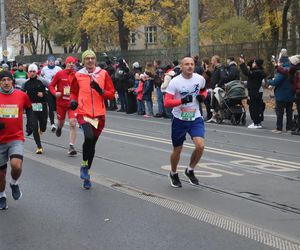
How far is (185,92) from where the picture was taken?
860cm

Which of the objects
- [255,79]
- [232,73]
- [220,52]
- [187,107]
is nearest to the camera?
[187,107]

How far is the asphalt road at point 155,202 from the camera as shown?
6.06 metres

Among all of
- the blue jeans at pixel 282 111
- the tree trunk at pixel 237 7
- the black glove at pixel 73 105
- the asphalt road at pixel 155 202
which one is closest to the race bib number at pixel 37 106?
the asphalt road at pixel 155 202

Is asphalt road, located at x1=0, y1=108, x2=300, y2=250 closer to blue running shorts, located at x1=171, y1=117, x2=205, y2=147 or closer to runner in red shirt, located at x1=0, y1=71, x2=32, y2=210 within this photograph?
runner in red shirt, located at x1=0, y1=71, x2=32, y2=210

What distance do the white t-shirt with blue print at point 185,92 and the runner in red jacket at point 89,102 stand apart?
92 centimetres

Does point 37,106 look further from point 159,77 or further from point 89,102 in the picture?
point 159,77

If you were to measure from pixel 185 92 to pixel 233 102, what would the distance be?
927cm

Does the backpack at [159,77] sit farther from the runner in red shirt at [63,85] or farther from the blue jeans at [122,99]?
the runner in red shirt at [63,85]

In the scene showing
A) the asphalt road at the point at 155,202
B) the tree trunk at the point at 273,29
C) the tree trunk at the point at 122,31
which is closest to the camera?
the asphalt road at the point at 155,202

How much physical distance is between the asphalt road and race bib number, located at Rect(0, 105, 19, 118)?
114cm

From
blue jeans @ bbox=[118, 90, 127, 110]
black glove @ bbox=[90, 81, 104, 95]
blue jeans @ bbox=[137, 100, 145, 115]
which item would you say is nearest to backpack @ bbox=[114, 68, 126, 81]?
blue jeans @ bbox=[118, 90, 127, 110]

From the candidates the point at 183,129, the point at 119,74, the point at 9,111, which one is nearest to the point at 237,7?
the point at 119,74

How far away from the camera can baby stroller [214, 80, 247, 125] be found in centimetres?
1766

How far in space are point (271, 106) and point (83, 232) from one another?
1739 centimetres
